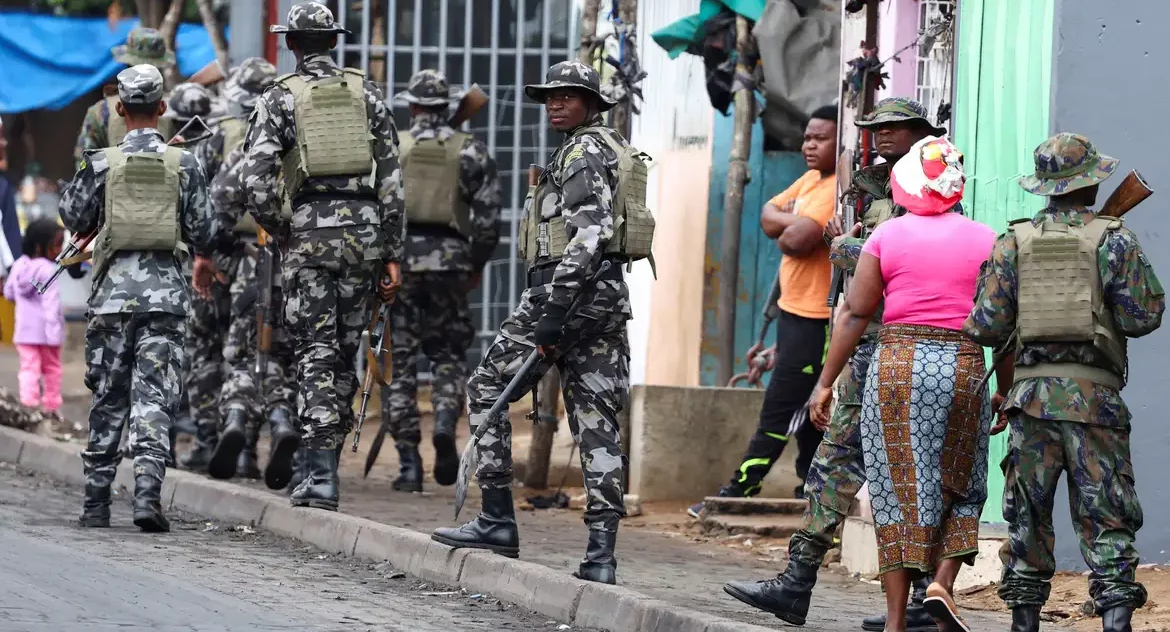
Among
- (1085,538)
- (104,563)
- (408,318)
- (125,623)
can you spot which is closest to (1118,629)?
(1085,538)

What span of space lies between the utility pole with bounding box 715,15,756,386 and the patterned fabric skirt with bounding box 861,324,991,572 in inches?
199

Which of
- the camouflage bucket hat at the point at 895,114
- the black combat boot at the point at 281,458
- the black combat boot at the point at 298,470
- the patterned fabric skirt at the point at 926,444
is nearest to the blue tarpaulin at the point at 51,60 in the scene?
the black combat boot at the point at 298,470

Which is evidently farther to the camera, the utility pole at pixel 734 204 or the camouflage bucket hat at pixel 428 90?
the utility pole at pixel 734 204

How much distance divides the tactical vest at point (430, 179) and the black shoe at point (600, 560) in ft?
12.5

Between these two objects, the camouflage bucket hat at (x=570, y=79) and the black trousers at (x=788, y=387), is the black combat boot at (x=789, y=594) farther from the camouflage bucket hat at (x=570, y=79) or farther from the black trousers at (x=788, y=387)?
the black trousers at (x=788, y=387)

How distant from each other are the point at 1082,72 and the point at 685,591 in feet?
8.57

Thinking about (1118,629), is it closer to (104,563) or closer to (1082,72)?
(1082,72)

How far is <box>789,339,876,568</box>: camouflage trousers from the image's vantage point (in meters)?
7.09

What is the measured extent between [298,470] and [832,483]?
4.01m

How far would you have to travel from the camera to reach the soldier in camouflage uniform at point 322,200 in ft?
30.2

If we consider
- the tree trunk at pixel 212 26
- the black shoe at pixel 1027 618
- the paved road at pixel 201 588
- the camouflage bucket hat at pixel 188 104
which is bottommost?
the paved road at pixel 201 588

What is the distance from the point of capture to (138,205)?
9102 mm

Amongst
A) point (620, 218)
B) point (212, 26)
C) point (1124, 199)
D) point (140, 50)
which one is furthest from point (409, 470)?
point (212, 26)

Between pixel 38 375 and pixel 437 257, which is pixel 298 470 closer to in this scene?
pixel 437 257
